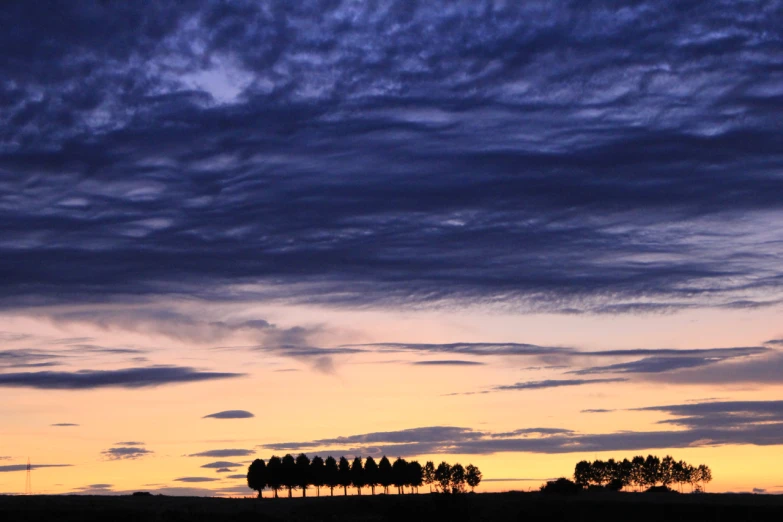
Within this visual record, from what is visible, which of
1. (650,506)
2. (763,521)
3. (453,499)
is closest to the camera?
(453,499)

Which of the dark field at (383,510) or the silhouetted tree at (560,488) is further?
the silhouetted tree at (560,488)

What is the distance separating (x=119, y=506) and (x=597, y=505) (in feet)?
236

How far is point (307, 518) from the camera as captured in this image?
463 ft

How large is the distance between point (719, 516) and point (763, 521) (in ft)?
26.0

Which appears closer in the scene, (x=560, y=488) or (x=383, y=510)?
(x=383, y=510)

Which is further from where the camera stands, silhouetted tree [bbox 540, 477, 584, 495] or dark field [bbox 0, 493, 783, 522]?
silhouetted tree [bbox 540, 477, 584, 495]

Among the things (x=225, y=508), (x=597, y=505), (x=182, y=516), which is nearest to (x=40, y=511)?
(x=182, y=516)

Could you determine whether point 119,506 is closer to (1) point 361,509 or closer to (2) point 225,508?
(2) point 225,508

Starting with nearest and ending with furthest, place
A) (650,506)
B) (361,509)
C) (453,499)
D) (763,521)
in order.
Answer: (453,499)
(763,521)
(650,506)
(361,509)

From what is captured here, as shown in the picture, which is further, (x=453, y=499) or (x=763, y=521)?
(x=763, y=521)

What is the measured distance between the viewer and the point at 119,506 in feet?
484

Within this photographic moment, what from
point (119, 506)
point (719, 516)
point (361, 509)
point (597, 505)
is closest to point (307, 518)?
point (361, 509)

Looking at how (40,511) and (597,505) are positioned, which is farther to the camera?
(597,505)

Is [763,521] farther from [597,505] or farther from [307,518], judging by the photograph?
[307,518]
